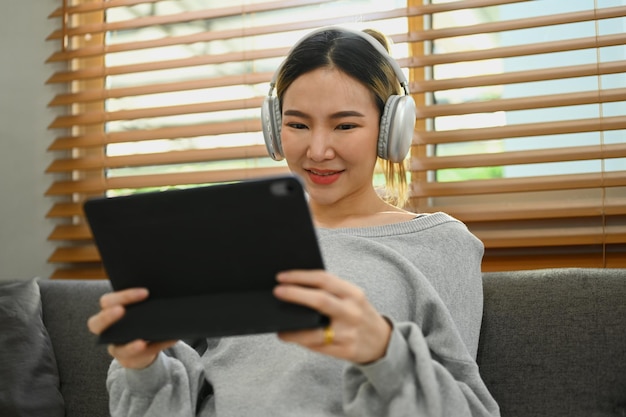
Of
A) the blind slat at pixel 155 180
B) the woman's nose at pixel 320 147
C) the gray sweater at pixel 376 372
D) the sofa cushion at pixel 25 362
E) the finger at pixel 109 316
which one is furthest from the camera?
the blind slat at pixel 155 180

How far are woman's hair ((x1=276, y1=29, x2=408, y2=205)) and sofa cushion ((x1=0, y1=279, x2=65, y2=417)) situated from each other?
784 millimetres

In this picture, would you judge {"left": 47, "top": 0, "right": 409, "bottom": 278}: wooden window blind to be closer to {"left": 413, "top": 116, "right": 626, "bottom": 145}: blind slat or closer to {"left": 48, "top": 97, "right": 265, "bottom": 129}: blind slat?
{"left": 48, "top": 97, "right": 265, "bottom": 129}: blind slat

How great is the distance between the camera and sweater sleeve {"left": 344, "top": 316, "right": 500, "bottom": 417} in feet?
3.40

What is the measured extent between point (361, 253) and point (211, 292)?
0.50 m

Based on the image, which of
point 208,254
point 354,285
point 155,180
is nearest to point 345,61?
point 354,285

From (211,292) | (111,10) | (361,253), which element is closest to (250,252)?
(211,292)

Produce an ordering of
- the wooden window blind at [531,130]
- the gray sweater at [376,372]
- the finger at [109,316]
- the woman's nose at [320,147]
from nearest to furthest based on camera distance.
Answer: the finger at [109,316], the gray sweater at [376,372], the woman's nose at [320,147], the wooden window blind at [531,130]

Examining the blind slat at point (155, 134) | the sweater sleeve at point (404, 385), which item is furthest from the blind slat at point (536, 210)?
the sweater sleeve at point (404, 385)

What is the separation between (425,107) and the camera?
1.98 m

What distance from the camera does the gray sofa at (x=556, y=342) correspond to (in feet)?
4.55

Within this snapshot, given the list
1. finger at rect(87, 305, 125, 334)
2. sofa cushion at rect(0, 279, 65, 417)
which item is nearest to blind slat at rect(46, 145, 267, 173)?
sofa cushion at rect(0, 279, 65, 417)

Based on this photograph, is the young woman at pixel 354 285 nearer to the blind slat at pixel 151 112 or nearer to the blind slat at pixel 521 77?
the blind slat at pixel 521 77

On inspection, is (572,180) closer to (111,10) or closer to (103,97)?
(103,97)

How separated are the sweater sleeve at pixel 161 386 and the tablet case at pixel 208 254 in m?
0.24
